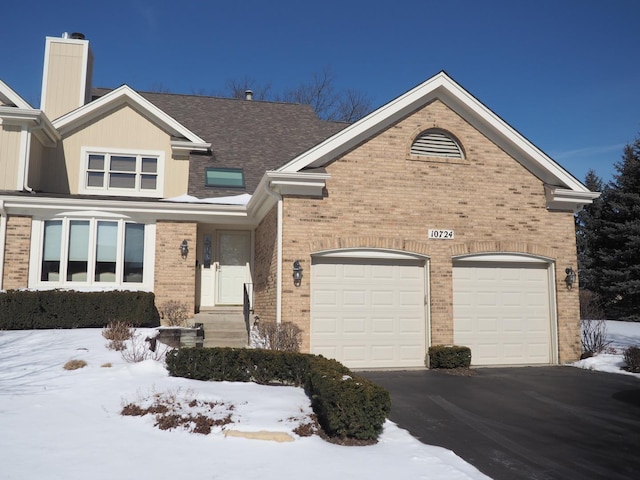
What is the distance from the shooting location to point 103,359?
9.33m

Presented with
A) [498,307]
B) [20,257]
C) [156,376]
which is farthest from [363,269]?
[20,257]

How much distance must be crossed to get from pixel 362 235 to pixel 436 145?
312 centimetres

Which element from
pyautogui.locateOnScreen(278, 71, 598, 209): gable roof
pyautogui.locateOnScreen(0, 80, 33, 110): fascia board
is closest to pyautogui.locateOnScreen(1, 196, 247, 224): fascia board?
pyautogui.locateOnScreen(0, 80, 33, 110): fascia board

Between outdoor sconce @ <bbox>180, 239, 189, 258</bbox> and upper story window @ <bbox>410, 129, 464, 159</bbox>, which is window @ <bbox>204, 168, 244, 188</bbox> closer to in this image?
outdoor sconce @ <bbox>180, 239, 189, 258</bbox>

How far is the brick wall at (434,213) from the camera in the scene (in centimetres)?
1182

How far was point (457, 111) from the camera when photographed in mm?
13008

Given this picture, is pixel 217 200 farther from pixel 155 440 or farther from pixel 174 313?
pixel 155 440

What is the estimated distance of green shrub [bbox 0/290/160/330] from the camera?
12172 mm

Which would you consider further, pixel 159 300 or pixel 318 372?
pixel 159 300

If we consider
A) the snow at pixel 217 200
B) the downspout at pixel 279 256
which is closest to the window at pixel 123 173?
the snow at pixel 217 200

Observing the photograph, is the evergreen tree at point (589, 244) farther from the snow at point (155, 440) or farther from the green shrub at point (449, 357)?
the snow at point (155, 440)

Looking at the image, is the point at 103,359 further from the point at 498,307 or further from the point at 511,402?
the point at 498,307

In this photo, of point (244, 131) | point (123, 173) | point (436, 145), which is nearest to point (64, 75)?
point (123, 173)

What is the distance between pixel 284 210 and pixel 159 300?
17.3 ft
